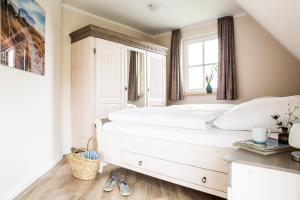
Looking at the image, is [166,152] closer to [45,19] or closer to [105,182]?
[105,182]

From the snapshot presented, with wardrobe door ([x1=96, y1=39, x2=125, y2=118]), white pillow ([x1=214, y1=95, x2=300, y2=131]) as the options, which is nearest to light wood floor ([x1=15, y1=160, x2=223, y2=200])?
white pillow ([x1=214, y1=95, x2=300, y2=131])

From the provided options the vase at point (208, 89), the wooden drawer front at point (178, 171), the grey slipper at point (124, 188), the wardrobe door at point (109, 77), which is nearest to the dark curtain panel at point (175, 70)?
the vase at point (208, 89)

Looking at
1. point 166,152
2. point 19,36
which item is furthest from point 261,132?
point 19,36

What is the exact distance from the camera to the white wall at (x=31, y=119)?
5.69 feet

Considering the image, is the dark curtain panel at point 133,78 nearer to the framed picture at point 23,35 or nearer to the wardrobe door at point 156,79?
the wardrobe door at point 156,79

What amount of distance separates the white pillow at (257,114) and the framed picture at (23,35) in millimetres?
1800

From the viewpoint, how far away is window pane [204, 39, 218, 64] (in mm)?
3902

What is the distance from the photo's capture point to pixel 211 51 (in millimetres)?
3963

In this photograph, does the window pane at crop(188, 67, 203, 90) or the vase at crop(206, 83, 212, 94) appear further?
the window pane at crop(188, 67, 203, 90)

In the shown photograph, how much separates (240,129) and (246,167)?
550 mm

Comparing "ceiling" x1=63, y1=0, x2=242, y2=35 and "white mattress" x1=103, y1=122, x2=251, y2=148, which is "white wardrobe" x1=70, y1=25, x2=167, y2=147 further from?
"white mattress" x1=103, y1=122, x2=251, y2=148

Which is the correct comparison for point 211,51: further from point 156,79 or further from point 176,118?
point 176,118

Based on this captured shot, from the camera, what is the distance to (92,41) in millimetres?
2977

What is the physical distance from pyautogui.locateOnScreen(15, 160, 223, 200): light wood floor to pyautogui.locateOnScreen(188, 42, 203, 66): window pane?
8.55 ft
